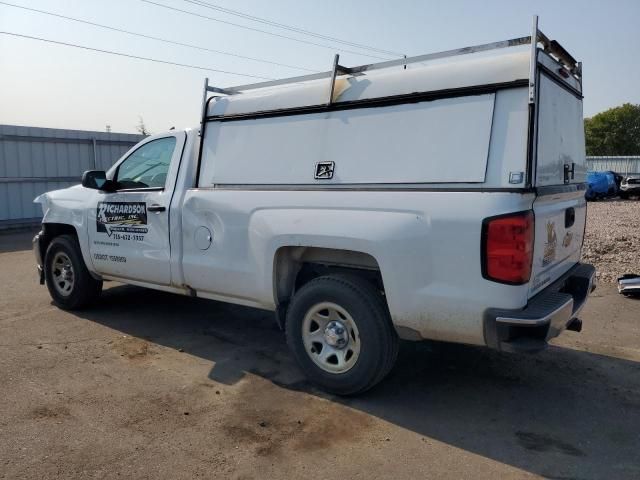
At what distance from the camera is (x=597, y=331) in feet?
18.6

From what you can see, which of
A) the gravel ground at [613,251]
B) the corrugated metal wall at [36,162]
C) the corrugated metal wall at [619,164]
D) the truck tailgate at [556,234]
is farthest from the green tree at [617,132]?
the truck tailgate at [556,234]

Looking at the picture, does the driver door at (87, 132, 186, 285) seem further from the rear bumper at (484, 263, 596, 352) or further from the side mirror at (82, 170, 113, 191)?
the rear bumper at (484, 263, 596, 352)

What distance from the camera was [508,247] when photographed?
3166mm

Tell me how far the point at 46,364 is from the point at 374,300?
297cm

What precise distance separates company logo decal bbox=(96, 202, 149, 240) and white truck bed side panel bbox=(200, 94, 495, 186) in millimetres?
842

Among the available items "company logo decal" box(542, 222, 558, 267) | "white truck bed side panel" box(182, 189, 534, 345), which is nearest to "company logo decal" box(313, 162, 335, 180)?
"white truck bed side panel" box(182, 189, 534, 345)

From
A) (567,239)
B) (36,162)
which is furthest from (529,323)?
(36,162)

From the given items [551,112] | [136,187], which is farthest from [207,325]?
[551,112]

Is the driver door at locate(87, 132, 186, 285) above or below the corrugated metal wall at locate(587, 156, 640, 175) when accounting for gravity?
below

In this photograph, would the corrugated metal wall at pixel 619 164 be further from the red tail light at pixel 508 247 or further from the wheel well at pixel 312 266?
the red tail light at pixel 508 247

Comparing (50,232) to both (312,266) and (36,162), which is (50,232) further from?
(36,162)

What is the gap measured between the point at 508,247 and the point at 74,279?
192 inches

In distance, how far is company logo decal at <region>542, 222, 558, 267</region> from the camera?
3.60 meters

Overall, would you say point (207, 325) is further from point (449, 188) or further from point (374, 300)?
point (449, 188)
